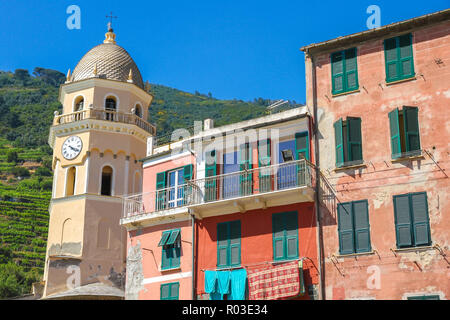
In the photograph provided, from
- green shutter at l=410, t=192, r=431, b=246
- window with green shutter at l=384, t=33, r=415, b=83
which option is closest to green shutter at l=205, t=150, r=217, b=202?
window with green shutter at l=384, t=33, r=415, b=83

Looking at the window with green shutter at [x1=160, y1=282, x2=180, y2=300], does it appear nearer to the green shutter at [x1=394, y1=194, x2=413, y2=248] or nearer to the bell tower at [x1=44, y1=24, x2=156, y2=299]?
the bell tower at [x1=44, y1=24, x2=156, y2=299]

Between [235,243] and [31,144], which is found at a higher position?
[31,144]

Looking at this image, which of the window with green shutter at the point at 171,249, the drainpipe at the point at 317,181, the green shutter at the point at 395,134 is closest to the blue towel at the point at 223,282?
the window with green shutter at the point at 171,249

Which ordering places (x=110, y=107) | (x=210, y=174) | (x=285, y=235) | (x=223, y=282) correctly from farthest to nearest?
(x=110, y=107)
(x=210, y=174)
(x=223, y=282)
(x=285, y=235)

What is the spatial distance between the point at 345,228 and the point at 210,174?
668cm

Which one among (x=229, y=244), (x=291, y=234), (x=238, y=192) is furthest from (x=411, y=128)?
(x=229, y=244)

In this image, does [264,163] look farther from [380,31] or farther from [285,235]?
[380,31]

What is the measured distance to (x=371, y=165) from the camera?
79.9ft

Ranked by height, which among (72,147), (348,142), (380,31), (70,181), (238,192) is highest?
(72,147)

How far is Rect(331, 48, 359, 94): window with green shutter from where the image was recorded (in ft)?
85.3

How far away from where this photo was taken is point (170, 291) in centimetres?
2775

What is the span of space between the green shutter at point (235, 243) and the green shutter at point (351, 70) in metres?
6.71

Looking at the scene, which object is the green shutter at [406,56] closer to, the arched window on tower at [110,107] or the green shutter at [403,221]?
the green shutter at [403,221]
